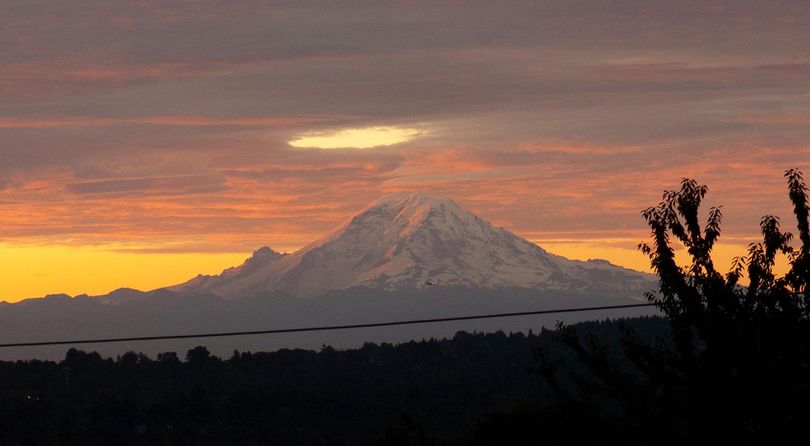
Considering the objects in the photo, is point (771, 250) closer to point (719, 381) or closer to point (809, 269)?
point (809, 269)

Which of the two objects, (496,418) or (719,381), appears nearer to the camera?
(719,381)

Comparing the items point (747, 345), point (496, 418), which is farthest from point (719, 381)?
point (496, 418)

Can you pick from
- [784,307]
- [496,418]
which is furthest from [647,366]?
[496,418]

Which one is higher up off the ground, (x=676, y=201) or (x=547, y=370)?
(x=676, y=201)

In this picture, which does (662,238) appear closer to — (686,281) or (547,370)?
(686,281)

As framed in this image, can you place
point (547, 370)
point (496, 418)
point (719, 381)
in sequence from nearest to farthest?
1. point (719, 381)
2. point (547, 370)
3. point (496, 418)

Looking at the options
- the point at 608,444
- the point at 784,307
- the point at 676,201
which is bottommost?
the point at 608,444

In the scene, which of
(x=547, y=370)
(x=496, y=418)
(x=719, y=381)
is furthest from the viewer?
(x=496, y=418)
